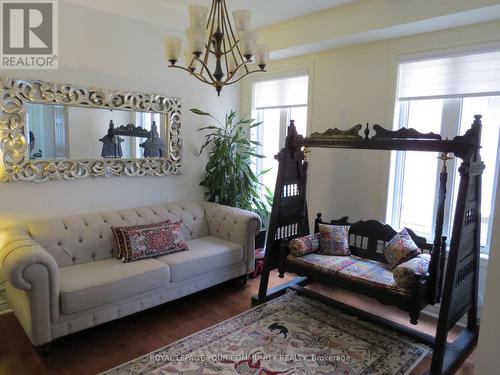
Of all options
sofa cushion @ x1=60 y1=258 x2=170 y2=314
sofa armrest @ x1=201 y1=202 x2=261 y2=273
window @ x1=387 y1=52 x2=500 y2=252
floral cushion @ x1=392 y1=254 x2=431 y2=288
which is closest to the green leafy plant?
sofa armrest @ x1=201 y1=202 x2=261 y2=273

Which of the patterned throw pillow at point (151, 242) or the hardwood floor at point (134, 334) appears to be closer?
the hardwood floor at point (134, 334)

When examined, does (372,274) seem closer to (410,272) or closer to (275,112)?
(410,272)

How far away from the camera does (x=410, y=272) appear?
2490mm

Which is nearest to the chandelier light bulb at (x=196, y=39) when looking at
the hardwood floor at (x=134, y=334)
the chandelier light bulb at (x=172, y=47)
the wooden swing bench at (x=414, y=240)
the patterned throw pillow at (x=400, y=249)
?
the chandelier light bulb at (x=172, y=47)

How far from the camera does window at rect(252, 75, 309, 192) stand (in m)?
4.12

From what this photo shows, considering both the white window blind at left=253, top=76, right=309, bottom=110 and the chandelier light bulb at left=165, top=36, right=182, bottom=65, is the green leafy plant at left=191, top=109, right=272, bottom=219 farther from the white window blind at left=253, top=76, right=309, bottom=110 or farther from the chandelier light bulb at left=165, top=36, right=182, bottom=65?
the chandelier light bulb at left=165, top=36, right=182, bottom=65

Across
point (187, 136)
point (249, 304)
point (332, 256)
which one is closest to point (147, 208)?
point (187, 136)

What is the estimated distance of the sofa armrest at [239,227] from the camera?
357 centimetres

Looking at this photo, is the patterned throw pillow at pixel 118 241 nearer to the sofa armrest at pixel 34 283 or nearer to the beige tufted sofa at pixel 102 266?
the beige tufted sofa at pixel 102 266

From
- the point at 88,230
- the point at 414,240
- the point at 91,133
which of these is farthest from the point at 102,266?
the point at 414,240

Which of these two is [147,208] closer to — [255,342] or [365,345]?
[255,342]

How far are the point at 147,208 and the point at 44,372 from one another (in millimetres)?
1721

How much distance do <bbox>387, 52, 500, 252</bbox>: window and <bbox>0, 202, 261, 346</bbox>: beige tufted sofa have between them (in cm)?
151

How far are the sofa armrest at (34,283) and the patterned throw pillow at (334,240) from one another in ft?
7.45
